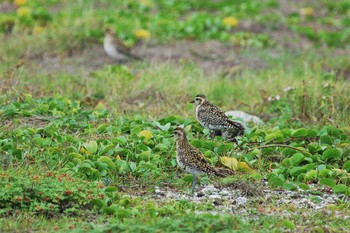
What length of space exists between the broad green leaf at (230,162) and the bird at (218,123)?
3.67ft

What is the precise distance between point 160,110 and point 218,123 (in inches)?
74.1

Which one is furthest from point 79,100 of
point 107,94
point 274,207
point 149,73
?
point 274,207

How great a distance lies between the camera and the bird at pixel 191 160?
978 cm

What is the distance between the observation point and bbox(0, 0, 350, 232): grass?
8.77 meters

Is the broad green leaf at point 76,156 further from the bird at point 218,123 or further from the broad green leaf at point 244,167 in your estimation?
the bird at point 218,123

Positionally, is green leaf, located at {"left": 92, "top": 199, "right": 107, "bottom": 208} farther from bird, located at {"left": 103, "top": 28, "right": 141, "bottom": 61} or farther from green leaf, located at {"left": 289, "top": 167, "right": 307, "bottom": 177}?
bird, located at {"left": 103, "top": 28, "right": 141, "bottom": 61}

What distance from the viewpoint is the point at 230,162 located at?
10.5 metres

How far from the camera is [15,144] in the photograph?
10.4 m

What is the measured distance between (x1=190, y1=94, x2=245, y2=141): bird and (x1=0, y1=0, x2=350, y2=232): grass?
0.64ft

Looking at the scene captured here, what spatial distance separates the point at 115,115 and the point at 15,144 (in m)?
2.29

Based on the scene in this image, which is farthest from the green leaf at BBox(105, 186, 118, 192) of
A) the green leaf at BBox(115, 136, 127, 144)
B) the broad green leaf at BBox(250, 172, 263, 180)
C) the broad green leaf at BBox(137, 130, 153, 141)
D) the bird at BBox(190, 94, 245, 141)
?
the bird at BBox(190, 94, 245, 141)

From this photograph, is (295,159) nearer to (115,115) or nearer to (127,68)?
(115,115)

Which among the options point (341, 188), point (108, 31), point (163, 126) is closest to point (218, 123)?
point (163, 126)

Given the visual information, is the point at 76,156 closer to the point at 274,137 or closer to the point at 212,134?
the point at 212,134
